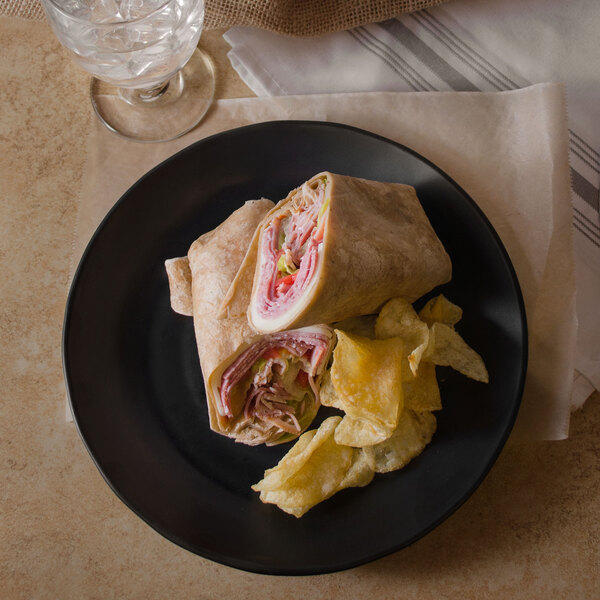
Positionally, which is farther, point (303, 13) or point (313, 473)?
→ point (303, 13)

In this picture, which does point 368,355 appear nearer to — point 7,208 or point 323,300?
point 323,300

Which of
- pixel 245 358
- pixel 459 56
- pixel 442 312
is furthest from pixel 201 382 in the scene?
pixel 459 56

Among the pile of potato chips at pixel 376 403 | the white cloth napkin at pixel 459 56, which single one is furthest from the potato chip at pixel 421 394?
the white cloth napkin at pixel 459 56

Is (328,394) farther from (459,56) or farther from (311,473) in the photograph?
(459,56)

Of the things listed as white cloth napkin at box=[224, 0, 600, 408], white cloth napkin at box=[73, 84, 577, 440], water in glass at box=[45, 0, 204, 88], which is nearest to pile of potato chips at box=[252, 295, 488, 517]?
white cloth napkin at box=[73, 84, 577, 440]

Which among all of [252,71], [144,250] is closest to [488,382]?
[144,250]

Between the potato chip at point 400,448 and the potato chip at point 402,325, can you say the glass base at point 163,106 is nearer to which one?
the potato chip at point 402,325
